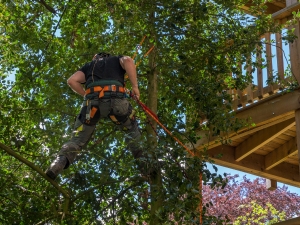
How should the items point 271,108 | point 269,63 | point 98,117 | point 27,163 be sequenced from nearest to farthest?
point 27,163 < point 98,117 < point 271,108 < point 269,63

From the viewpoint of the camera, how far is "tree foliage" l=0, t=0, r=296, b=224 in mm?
6730

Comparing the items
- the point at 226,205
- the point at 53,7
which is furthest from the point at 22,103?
the point at 226,205

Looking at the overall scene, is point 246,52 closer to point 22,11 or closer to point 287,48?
point 287,48

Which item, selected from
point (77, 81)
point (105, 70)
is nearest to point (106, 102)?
point (105, 70)

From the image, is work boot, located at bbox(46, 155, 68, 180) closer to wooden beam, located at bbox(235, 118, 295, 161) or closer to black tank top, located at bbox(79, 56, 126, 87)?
black tank top, located at bbox(79, 56, 126, 87)

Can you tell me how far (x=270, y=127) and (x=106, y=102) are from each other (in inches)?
141

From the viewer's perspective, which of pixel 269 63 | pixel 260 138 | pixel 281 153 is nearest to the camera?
pixel 269 63

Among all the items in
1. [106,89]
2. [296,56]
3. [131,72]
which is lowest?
[106,89]

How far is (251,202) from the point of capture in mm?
16109

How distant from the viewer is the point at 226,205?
1700cm

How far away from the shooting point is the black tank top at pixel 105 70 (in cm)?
604

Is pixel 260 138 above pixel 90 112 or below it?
above

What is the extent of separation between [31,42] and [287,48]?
343 cm

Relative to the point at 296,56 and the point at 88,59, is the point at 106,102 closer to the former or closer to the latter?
the point at 88,59
